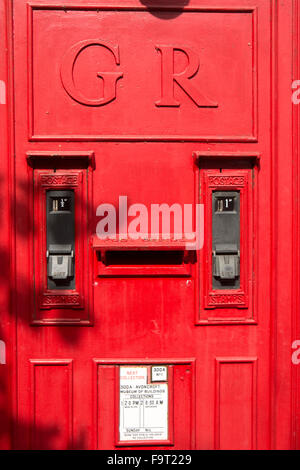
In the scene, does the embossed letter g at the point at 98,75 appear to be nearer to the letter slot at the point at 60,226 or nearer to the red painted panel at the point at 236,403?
the letter slot at the point at 60,226

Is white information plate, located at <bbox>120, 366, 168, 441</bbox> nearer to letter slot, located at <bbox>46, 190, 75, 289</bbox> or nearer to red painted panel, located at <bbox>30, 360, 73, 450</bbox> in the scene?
red painted panel, located at <bbox>30, 360, 73, 450</bbox>

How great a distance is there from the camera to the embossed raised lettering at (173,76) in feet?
9.72

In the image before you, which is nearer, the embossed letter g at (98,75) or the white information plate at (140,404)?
the embossed letter g at (98,75)

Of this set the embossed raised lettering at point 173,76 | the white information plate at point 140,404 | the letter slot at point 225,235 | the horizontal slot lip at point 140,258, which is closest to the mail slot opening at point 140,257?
the horizontal slot lip at point 140,258

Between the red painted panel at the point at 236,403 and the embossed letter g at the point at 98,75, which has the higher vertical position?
the embossed letter g at the point at 98,75

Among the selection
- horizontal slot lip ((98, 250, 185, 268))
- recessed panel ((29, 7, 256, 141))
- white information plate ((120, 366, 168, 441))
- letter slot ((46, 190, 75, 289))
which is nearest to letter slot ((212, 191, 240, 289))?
horizontal slot lip ((98, 250, 185, 268))

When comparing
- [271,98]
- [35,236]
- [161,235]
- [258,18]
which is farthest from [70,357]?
[258,18]

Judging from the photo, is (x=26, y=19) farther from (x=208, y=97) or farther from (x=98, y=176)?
(x=208, y=97)

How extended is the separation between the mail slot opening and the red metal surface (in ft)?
0.13

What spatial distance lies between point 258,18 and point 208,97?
701mm

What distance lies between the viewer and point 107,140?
2.98m

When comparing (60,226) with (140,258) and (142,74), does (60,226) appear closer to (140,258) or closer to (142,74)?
(140,258)

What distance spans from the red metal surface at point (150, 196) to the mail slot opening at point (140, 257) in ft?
0.13
